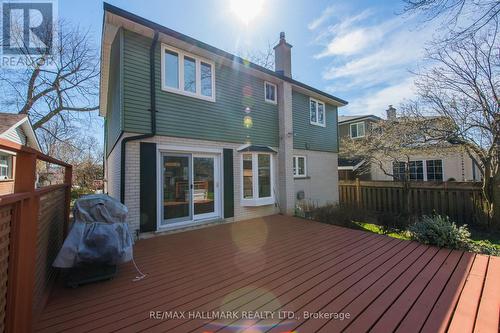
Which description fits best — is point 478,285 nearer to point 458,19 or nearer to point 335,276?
point 335,276

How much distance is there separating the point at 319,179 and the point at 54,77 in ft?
63.8

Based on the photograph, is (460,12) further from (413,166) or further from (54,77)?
(54,77)

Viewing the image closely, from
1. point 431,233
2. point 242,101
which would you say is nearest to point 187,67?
point 242,101

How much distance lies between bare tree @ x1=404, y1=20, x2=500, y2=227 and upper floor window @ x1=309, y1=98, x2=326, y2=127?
4219mm

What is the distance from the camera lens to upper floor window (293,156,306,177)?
10828mm

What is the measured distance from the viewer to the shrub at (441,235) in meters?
5.27

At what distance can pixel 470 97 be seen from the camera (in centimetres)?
805

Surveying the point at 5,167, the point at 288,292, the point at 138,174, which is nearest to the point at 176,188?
the point at 138,174

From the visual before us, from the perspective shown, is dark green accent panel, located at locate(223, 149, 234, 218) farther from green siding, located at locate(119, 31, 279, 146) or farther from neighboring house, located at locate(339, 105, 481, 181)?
neighboring house, located at locate(339, 105, 481, 181)

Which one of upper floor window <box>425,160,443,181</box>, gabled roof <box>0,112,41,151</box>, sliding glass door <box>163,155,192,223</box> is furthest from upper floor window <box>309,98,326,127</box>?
gabled roof <box>0,112,41,151</box>

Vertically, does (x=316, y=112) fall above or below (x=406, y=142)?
above

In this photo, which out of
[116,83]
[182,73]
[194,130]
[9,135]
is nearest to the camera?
[182,73]

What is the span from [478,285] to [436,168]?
15.2m

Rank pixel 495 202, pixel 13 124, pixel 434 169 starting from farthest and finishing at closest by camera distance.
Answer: pixel 434 169
pixel 13 124
pixel 495 202
